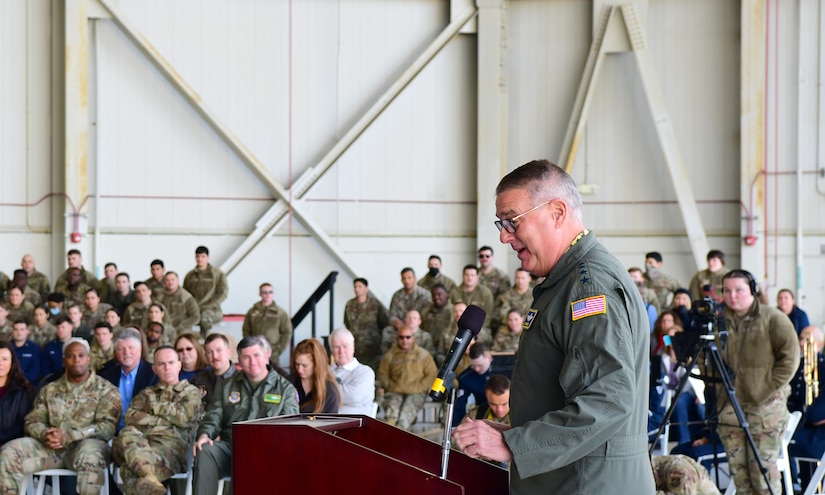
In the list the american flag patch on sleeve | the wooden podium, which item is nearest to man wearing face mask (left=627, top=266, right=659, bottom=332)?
the wooden podium

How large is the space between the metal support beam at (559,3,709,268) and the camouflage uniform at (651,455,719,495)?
24.9 feet

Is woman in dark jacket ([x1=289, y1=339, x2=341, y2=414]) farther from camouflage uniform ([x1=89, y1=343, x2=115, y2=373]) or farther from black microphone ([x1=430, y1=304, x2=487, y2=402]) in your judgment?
black microphone ([x1=430, y1=304, x2=487, y2=402])

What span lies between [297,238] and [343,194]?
2.57ft

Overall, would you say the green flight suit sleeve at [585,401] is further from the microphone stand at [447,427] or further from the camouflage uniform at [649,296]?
the camouflage uniform at [649,296]

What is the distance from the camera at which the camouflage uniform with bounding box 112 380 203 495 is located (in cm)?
540

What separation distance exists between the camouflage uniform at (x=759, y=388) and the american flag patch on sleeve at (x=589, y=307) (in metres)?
3.71

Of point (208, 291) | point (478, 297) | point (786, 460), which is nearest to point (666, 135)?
point (478, 297)

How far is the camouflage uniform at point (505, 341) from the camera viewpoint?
9.03 m

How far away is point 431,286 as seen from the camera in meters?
10.6

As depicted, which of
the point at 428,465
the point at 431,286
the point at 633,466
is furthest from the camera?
the point at 431,286

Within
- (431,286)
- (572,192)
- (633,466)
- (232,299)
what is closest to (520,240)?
(572,192)

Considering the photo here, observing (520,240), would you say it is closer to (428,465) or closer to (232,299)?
(428,465)

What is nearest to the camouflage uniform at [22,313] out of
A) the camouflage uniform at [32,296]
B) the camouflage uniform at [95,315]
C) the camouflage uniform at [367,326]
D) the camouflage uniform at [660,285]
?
the camouflage uniform at [32,296]

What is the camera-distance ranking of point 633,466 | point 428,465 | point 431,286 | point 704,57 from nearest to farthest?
point 633,466 → point 428,465 → point 431,286 → point 704,57
